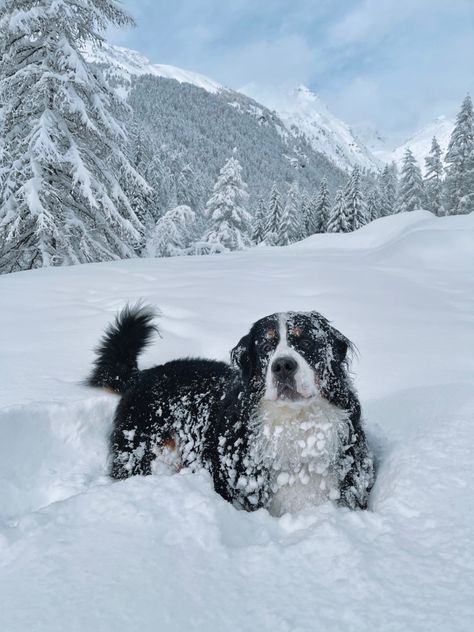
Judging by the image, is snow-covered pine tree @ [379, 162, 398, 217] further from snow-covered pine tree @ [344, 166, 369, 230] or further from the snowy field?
the snowy field

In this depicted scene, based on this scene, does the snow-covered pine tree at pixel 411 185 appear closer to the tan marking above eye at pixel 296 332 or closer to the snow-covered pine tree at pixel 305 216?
the snow-covered pine tree at pixel 305 216

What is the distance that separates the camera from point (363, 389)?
3.47 metres

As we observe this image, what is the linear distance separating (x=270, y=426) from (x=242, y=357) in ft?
1.56

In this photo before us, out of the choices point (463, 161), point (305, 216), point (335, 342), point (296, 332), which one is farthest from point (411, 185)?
point (296, 332)

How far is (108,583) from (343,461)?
1463mm

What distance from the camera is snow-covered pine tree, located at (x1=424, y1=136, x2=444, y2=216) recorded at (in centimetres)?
4172

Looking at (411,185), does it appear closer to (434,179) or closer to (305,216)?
(434,179)

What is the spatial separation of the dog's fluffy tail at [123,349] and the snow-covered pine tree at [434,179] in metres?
43.4

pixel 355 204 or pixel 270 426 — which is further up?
pixel 355 204

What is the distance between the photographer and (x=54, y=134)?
33.7ft

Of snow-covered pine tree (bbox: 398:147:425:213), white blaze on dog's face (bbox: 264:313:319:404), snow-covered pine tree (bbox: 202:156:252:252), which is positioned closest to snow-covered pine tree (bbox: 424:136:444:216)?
snow-covered pine tree (bbox: 398:147:425:213)

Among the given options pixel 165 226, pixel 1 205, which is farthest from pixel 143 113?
pixel 1 205

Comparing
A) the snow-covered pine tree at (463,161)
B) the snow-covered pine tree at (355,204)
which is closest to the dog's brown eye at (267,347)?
the snow-covered pine tree at (463,161)

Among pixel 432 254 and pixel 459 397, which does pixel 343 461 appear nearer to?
pixel 459 397
